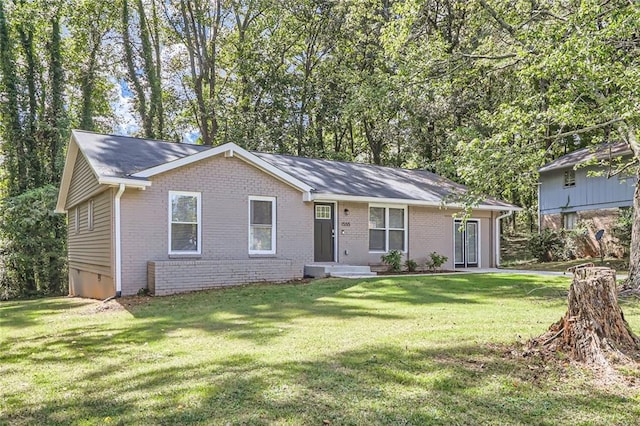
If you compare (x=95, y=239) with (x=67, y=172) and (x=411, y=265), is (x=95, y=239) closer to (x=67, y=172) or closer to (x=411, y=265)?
(x=67, y=172)

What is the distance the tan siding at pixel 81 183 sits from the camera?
1301 centimetres

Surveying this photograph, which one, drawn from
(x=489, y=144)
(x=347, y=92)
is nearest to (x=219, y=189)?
(x=489, y=144)

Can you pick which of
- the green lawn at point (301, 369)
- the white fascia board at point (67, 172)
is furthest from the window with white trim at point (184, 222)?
the white fascia board at point (67, 172)

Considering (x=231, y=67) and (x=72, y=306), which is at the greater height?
(x=231, y=67)

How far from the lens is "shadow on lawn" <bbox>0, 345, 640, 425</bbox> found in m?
3.63

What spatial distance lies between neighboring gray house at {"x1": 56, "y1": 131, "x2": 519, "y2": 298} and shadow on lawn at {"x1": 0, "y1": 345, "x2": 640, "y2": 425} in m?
6.59

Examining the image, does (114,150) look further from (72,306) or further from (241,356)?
(241,356)

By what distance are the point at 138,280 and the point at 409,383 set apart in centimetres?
863

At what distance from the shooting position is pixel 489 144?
9.06 metres

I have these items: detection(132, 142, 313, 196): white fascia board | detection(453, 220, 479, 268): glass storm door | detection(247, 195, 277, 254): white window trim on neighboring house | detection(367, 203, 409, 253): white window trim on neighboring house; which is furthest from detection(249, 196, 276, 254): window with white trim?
detection(453, 220, 479, 268): glass storm door

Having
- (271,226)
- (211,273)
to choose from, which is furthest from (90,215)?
(271,226)

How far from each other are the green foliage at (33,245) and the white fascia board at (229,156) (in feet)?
34.3

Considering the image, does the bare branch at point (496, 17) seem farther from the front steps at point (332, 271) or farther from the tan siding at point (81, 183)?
the tan siding at point (81, 183)

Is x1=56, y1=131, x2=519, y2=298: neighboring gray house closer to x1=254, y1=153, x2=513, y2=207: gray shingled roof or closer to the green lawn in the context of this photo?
x1=254, y1=153, x2=513, y2=207: gray shingled roof
